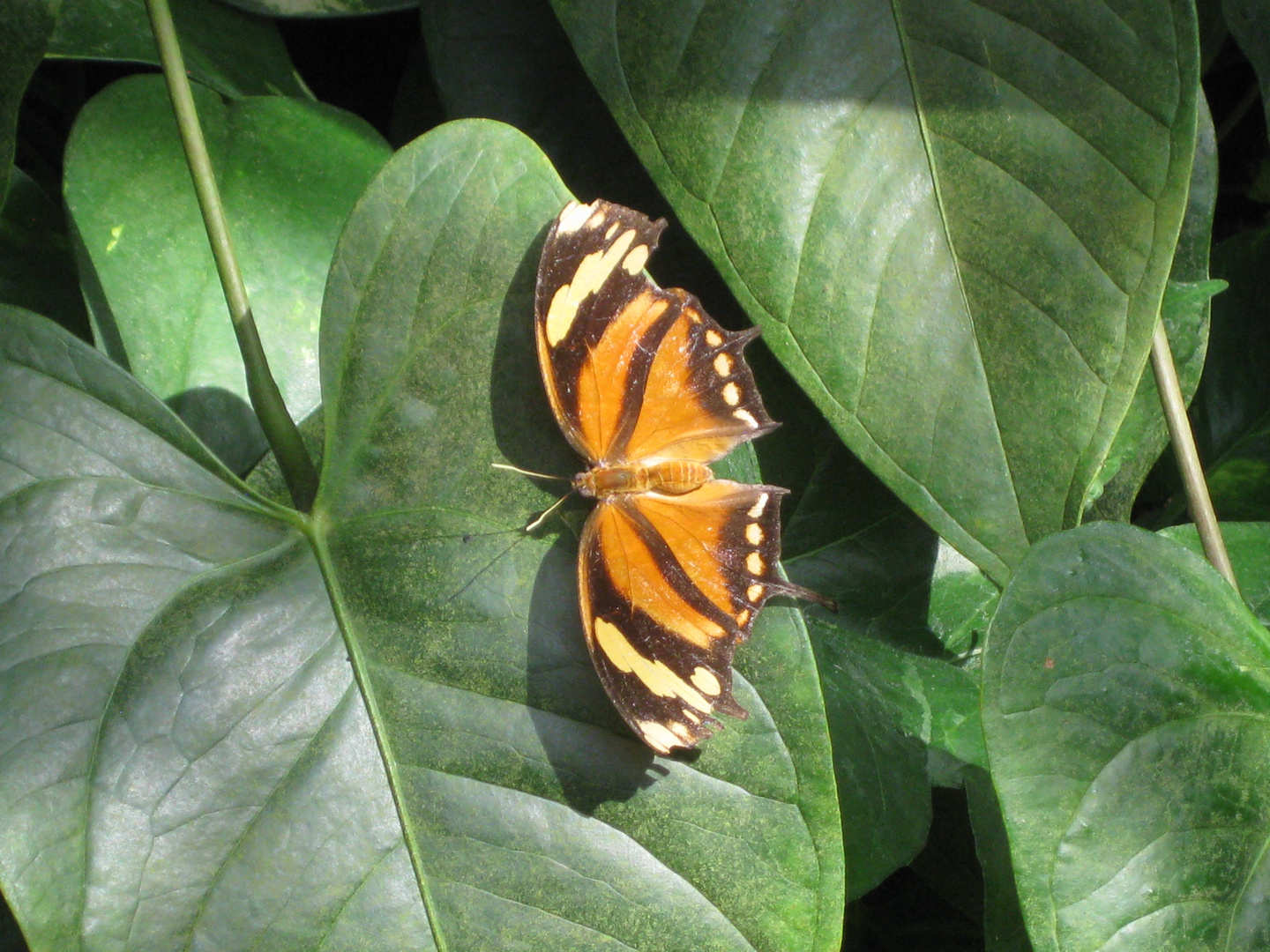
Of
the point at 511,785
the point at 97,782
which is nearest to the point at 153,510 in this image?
the point at 97,782

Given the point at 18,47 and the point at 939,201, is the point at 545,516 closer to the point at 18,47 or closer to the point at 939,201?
the point at 939,201

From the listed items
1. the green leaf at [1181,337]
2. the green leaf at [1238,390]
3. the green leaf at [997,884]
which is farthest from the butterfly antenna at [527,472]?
the green leaf at [1238,390]

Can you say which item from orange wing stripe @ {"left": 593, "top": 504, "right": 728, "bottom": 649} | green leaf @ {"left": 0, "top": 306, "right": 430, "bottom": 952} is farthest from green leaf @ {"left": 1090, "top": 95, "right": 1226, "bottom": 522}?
green leaf @ {"left": 0, "top": 306, "right": 430, "bottom": 952}

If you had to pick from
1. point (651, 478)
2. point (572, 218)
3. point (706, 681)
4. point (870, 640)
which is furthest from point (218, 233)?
point (870, 640)

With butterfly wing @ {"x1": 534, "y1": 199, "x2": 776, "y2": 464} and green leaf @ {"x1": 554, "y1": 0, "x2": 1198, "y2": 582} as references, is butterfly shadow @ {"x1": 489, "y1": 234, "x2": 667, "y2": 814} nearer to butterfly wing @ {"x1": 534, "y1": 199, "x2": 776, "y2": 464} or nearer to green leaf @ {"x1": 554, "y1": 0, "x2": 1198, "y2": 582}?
butterfly wing @ {"x1": 534, "y1": 199, "x2": 776, "y2": 464}

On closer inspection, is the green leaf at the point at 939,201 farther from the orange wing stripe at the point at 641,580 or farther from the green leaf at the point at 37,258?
the green leaf at the point at 37,258

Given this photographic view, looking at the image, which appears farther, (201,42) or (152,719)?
(201,42)

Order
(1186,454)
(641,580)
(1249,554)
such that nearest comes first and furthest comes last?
(641,580) → (1186,454) → (1249,554)
